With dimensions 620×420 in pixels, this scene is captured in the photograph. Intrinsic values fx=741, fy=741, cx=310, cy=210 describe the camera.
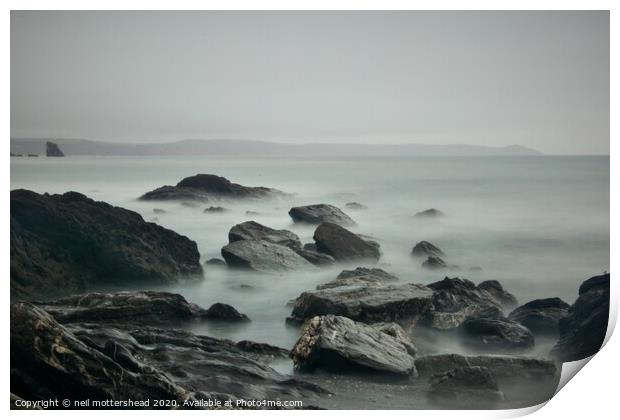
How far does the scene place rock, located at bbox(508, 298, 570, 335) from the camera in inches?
259

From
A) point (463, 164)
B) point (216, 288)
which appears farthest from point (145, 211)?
point (463, 164)

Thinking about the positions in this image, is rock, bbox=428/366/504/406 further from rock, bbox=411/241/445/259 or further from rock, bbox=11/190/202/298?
rock, bbox=11/190/202/298

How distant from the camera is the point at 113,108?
6812 millimetres

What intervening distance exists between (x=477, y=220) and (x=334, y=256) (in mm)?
1344

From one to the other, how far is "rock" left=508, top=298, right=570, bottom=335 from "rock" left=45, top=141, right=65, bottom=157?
435 centimetres

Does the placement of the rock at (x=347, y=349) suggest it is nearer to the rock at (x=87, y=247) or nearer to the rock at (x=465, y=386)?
the rock at (x=465, y=386)

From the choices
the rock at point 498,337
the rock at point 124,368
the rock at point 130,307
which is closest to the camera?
the rock at point 124,368

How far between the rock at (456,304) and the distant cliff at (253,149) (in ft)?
4.02

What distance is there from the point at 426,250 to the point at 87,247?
10.1 ft

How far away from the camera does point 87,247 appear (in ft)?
21.9

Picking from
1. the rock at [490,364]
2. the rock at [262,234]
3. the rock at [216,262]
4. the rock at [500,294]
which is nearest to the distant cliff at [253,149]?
the rock at [262,234]

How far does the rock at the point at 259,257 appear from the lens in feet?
22.0

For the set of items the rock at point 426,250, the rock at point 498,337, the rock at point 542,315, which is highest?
the rock at point 426,250
